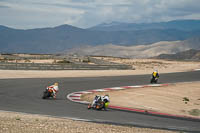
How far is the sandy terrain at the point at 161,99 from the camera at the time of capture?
18984mm

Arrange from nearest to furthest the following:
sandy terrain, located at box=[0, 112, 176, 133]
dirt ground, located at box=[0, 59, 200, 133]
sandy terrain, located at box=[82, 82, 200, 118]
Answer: sandy terrain, located at box=[0, 112, 176, 133]
dirt ground, located at box=[0, 59, 200, 133]
sandy terrain, located at box=[82, 82, 200, 118]

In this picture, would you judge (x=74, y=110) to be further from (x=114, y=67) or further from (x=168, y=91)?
(x=114, y=67)

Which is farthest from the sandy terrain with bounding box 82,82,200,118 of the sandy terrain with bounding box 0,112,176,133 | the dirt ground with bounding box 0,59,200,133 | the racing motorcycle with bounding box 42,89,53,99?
the sandy terrain with bounding box 0,112,176,133

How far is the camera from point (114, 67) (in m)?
45.5

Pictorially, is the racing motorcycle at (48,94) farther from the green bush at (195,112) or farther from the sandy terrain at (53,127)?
the green bush at (195,112)

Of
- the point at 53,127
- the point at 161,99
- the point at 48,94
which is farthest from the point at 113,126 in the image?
the point at 161,99

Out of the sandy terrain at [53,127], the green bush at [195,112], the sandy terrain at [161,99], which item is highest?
the sandy terrain at [161,99]

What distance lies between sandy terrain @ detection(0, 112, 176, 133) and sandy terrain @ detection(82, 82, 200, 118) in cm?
581

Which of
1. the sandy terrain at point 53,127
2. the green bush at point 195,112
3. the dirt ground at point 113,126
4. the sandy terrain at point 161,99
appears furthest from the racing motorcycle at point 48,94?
the green bush at point 195,112

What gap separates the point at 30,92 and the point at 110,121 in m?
9.25

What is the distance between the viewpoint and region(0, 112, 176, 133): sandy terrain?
432 inches

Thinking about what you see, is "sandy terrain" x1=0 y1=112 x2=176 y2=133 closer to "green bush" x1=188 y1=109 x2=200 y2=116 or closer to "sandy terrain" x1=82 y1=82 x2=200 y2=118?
"sandy terrain" x1=82 y1=82 x2=200 y2=118

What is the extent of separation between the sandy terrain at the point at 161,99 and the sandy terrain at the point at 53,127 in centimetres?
581

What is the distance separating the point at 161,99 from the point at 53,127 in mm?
11459
